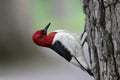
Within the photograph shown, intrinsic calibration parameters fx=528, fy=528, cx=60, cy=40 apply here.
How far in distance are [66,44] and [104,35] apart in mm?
566

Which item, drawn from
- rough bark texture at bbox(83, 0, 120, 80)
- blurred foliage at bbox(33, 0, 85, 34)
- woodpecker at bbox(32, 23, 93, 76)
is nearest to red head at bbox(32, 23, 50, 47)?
woodpecker at bbox(32, 23, 93, 76)

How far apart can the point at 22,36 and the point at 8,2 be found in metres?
0.54

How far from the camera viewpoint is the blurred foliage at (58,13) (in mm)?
4699

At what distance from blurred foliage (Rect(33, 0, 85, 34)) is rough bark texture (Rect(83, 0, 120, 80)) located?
99.0 inches

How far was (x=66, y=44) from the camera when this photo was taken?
8.43 feet

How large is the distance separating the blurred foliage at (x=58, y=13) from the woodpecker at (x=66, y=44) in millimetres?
1998

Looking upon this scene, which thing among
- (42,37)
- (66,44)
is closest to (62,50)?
(66,44)

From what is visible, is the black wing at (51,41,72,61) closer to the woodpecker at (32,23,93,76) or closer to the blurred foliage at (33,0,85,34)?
the woodpecker at (32,23,93,76)

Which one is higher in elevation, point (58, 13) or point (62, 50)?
point (62, 50)

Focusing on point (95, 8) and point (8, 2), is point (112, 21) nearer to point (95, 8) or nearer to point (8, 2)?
point (95, 8)

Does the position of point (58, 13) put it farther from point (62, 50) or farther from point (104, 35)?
point (104, 35)

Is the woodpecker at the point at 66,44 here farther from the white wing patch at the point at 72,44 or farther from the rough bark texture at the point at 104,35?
the rough bark texture at the point at 104,35

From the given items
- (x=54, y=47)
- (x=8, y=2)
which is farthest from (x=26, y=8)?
(x=54, y=47)

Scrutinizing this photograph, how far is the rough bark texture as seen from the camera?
1.98 meters
